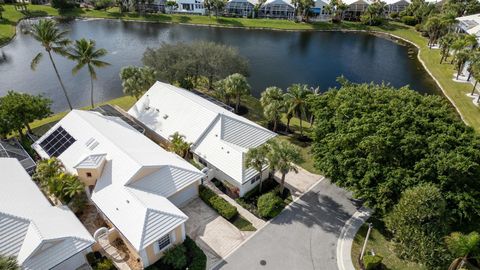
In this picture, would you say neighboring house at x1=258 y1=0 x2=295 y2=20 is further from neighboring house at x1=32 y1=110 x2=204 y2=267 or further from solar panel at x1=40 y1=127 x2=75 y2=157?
solar panel at x1=40 y1=127 x2=75 y2=157

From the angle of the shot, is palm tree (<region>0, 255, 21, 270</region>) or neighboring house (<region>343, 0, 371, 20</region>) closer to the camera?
palm tree (<region>0, 255, 21, 270</region>)

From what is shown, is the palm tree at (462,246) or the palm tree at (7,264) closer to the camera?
the palm tree at (7,264)

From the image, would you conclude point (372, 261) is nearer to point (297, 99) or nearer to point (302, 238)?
point (302, 238)

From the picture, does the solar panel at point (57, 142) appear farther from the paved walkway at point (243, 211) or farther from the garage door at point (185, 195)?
the paved walkway at point (243, 211)

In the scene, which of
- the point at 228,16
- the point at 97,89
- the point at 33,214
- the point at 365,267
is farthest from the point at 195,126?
the point at 228,16

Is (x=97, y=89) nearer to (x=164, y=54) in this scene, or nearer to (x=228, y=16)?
(x=164, y=54)

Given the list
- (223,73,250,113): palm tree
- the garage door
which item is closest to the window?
the garage door

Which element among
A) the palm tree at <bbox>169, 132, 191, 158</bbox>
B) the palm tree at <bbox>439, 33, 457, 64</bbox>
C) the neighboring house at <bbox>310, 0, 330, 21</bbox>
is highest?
the neighboring house at <bbox>310, 0, 330, 21</bbox>

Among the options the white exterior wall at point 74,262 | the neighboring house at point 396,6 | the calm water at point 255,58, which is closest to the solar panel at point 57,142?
the white exterior wall at point 74,262
